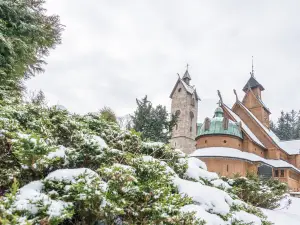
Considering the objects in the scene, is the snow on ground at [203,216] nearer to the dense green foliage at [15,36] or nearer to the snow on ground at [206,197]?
the snow on ground at [206,197]

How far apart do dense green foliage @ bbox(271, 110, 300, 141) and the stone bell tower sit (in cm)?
2835

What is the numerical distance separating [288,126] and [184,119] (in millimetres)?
34523

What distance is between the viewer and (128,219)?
4.18 meters

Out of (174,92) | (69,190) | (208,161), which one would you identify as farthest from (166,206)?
(174,92)

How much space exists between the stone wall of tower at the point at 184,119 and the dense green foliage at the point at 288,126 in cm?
2917

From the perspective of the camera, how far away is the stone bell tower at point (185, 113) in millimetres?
49281

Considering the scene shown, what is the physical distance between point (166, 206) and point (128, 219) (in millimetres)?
622

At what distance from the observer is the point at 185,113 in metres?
50.9

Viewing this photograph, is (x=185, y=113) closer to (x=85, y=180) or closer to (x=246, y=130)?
(x=246, y=130)

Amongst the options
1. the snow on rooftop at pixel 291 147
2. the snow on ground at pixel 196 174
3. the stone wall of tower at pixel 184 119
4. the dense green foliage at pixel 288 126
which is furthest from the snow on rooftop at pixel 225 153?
the dense green foliage at pixel 288 126

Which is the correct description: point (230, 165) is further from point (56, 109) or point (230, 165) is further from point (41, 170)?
point (41, 170)

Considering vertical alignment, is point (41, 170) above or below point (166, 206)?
above

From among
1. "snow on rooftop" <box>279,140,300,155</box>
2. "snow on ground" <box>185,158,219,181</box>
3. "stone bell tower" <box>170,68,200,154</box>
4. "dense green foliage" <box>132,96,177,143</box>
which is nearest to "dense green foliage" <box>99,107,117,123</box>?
"snow on ground" <box>185,158,219,181</box>

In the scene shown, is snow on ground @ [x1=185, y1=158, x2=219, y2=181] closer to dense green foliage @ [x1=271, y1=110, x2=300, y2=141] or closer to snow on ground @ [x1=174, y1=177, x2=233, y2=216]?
snow on ground @ [x1=174, y1=177, x2=233, y2=216]
